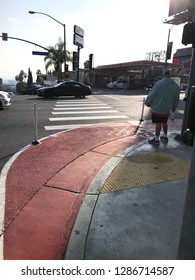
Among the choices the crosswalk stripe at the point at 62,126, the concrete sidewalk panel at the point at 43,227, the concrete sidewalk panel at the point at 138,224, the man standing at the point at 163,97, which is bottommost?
the crosswalk stripe at the point at 62,126

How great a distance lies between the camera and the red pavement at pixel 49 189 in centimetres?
320

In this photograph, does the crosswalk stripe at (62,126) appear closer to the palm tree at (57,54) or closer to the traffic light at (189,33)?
the traffic light at (189,33)

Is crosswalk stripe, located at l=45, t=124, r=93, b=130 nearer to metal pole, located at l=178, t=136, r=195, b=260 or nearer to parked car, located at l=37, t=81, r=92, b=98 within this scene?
metal pole, located at l=178, t=136, r=195, b=260

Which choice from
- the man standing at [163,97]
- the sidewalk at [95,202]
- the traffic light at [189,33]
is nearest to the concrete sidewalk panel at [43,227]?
the sidewalk at [95,202]

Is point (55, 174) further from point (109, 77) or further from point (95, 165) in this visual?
point (109, 77)

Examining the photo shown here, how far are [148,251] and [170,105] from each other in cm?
480

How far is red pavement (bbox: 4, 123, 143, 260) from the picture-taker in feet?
10.5

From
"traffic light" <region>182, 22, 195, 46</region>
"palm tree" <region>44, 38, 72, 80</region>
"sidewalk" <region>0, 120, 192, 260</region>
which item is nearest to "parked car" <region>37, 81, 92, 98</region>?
"sidewalk" <region>0, 120, 192, 260</region>

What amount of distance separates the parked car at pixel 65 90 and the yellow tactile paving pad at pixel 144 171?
15.1 meters

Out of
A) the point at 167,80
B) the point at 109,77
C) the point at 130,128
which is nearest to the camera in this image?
the point at 167,80

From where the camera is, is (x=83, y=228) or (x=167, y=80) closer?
(x=83, y=228)

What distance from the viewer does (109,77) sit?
50.3 meters

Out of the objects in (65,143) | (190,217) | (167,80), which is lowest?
(65,143)

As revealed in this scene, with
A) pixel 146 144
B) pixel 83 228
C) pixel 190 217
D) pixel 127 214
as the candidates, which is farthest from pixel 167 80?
pixel 190 217
